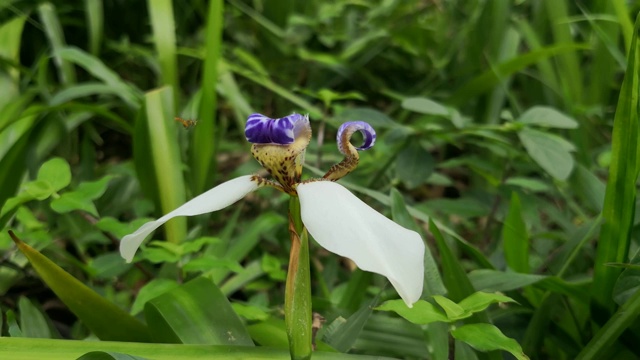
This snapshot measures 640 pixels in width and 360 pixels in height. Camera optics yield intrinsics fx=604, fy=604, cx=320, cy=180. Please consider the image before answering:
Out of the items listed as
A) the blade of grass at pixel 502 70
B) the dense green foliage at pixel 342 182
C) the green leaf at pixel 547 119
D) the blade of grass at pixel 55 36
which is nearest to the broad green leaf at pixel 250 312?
the dense green foliage at pixel 342 182

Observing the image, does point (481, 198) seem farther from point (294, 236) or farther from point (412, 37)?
point (294, 236)

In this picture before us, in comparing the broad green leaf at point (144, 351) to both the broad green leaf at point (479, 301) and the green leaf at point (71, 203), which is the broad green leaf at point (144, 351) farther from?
the green leaf at point (71, 203)

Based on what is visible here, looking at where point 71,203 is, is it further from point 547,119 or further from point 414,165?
point 547,119

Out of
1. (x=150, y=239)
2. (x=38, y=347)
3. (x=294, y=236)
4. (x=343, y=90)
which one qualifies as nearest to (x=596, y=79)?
(x=343, y=90)

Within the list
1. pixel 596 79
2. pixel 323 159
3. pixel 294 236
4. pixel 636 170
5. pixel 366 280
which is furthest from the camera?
pixel 596 79

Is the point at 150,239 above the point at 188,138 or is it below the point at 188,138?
below

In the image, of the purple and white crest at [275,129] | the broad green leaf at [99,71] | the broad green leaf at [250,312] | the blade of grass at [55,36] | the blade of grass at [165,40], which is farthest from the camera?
the blade of grass at [55,36]

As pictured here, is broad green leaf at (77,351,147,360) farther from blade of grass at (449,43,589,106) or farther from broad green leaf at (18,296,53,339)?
blade of grass at (449,43,589,106)

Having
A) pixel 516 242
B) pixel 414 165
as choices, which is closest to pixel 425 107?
pixel 414 165
